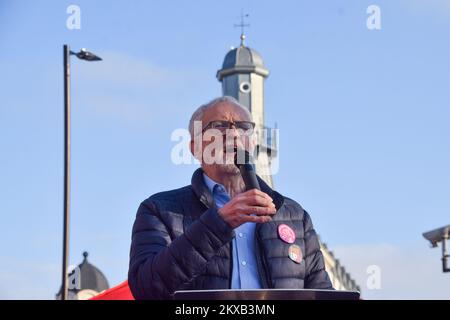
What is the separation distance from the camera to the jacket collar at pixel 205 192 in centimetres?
687

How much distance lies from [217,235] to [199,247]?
106 mm

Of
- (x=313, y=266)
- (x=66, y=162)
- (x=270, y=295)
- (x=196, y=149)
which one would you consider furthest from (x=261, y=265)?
(x=66, y=162)

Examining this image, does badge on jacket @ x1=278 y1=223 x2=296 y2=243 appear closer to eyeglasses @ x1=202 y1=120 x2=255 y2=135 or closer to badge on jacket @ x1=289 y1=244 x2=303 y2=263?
badge on jacket @ x1=289 y1=244 x2=303 y2=263

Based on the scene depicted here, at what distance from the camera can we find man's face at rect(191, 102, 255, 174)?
6.71 meters

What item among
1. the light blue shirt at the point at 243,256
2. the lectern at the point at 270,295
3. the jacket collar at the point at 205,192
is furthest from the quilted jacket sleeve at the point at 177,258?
the lectern at the point at 270,295

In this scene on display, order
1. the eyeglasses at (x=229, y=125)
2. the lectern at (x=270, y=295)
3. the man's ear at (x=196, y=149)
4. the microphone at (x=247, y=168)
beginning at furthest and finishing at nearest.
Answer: the man's ear at (x=196, y=149) → the eyeglasses at (x=229, y=125) → the microphone at (x=247, y=168) → the lectern at (x=270, y=295)

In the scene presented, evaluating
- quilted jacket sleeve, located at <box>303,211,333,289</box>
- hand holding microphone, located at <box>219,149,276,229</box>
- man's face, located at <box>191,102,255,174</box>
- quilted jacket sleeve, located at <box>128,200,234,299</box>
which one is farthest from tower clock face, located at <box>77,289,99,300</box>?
hand holding microphone, located at <box>219,149,276,229</box>

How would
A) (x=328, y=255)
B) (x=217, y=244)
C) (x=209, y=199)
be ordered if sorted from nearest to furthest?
(x=217, y=244) → (x=209, y=199) → (x=328, y=255)

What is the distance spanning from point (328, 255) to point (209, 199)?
10400 cm

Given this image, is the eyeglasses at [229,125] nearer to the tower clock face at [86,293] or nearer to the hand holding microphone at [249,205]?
the hand holding microphone at [249,205]

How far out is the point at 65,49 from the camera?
22.7 meters
